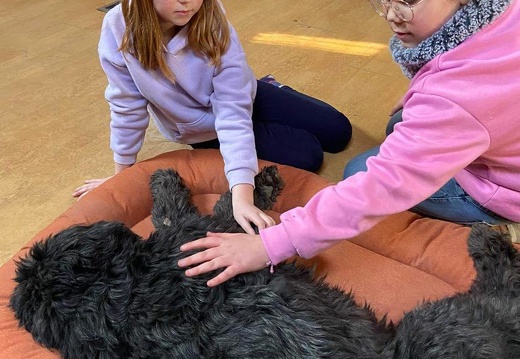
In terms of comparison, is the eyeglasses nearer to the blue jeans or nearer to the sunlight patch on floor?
the blue jeans

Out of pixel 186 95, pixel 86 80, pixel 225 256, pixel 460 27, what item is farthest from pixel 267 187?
pixel 86 80

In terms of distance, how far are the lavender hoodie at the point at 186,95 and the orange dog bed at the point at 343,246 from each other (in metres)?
0.14

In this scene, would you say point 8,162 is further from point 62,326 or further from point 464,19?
point 464,19

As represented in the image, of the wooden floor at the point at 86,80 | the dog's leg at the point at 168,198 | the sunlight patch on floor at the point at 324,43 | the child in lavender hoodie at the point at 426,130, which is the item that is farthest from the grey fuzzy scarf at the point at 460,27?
the sunlight patch on floor at the point at 324,43

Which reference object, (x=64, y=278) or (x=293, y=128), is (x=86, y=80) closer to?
(x=293, y=128)

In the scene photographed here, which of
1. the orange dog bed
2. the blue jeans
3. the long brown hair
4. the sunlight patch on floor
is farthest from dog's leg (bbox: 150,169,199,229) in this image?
the sunlight patch on floor

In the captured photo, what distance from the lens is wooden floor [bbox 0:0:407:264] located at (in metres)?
1.97

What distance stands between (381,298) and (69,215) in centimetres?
86

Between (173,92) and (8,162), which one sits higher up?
(173,92)

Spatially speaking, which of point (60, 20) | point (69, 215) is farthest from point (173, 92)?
point (60, 20)

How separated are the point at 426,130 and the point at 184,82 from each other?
736 mm

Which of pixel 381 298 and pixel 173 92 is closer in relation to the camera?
pixel 381 298

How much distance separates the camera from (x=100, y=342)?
3.33 ft

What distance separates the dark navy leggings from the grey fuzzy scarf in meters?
0.80
